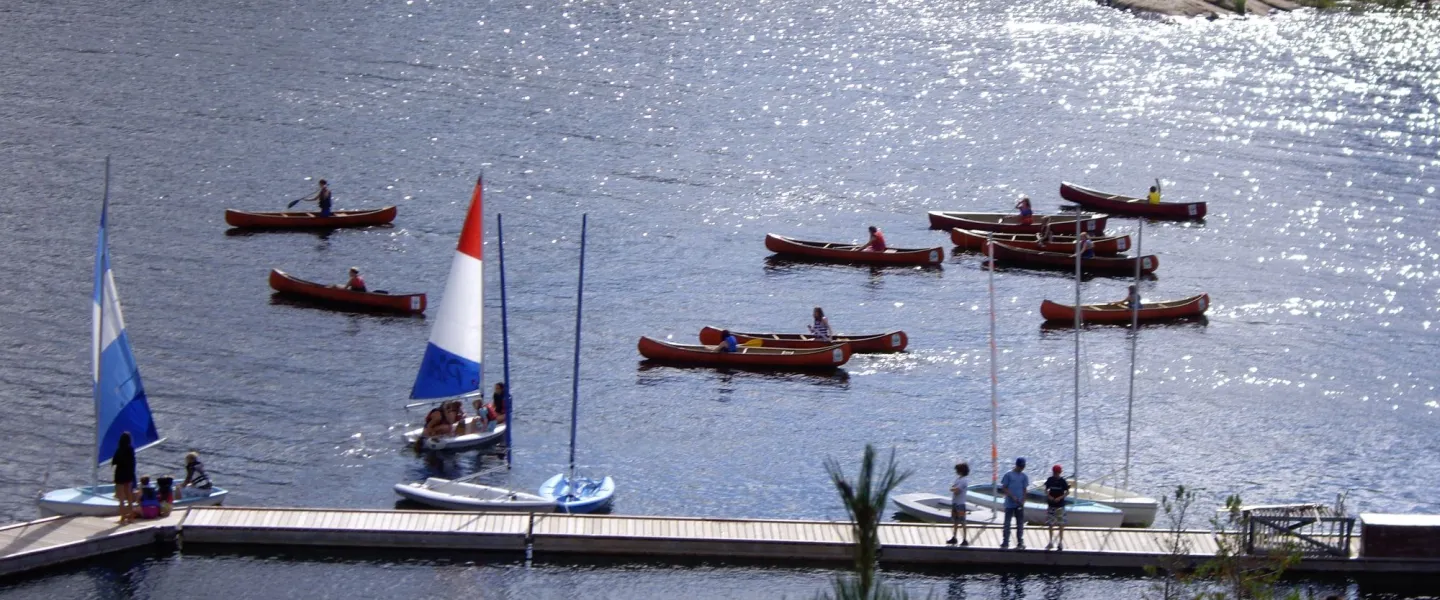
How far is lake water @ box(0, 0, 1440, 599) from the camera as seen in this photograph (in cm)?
4953

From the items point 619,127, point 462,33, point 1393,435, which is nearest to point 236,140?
point 619,127

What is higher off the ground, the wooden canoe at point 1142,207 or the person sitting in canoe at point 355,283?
the wooden canoe at point 1142,207

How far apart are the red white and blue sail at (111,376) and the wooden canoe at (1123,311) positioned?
35821mm

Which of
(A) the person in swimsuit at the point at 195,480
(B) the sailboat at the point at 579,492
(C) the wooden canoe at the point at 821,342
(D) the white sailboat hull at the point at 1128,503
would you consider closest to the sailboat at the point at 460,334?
(B) the sailboat at the point at 579,492

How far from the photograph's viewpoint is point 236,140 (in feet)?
287

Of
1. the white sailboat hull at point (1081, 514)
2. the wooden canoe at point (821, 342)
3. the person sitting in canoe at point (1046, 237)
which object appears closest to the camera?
the white sailboat hull at point (1081, 514)

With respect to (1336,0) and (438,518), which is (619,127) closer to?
(438,518)

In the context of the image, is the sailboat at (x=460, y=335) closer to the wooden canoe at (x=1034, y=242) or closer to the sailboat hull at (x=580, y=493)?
the sailboat hull at (x=580, y=493)

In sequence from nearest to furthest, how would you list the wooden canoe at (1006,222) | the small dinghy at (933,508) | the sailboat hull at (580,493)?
the small dinghy at (933,508) → the sailboat hull at (580,493) → the wooden canoe at (1006,222)

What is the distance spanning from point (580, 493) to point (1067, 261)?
3557 cm

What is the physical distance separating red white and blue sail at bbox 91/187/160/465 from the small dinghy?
20.2m

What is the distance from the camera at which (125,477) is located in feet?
129

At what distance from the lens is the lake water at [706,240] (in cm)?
4953

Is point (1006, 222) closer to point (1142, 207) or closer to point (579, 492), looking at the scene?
point (1142, 207)
